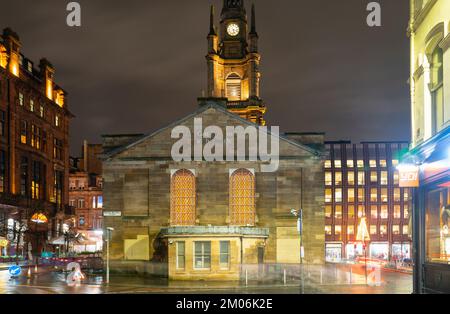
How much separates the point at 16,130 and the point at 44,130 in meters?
11.3

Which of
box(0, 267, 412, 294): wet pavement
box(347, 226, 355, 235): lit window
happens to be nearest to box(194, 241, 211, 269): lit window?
box(0, 267, 412, 294): wet pavement

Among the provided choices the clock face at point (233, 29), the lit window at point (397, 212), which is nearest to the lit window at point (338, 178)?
the lit window at point (397, 212)

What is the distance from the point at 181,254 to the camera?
138 ft

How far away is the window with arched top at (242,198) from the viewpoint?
1948 inches

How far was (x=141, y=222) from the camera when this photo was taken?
164 feet

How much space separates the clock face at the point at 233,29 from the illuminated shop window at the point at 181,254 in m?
63.6

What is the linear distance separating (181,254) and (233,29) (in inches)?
2533

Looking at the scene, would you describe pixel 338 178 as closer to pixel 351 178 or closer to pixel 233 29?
pixel 351 178

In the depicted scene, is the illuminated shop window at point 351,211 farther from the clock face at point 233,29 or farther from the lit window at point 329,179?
the clock face at point 233,29

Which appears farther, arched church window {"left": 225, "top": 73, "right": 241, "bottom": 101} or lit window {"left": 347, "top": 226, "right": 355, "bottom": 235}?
lit window {"left": 347, "top": 226, "right": 355, "bottom": 235}

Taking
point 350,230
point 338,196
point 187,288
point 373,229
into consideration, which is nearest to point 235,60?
point 338,196

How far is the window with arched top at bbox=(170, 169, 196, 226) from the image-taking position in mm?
49625

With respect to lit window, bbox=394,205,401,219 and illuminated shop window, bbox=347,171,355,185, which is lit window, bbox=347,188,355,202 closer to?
illuminated shop window, bbox=347,171,355,185

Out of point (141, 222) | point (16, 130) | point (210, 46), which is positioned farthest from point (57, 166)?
point (141, 222)
